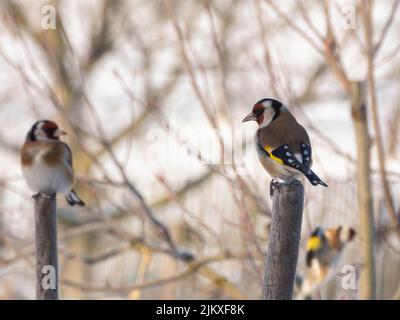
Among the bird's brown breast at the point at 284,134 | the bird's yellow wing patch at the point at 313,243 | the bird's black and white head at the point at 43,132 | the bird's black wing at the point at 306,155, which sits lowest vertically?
the bird's black wing at the point at 306,155

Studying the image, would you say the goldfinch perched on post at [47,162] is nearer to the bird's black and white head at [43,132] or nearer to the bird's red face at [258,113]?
the bird's black and white head at [43,132]

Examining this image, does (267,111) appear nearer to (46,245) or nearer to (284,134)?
(284,134)

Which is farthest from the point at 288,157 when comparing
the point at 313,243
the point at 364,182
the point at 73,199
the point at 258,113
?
the point at 313,243

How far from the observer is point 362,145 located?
3.11 metres

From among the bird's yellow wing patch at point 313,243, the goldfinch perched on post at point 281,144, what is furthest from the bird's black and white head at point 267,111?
the bird's yellow wing patch at point 313,243

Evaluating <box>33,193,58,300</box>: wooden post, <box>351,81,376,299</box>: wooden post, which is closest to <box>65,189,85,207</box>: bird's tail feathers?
<box>33,193,58,300</box>: wooden post

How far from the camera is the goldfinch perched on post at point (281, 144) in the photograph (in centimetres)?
206

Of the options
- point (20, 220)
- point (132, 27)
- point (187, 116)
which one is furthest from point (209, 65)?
point (20, 220)

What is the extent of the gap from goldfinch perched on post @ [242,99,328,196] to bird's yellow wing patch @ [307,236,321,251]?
1.83 meters

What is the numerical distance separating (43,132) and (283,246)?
1.15 metres

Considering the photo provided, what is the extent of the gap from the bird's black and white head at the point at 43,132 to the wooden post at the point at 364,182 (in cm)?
119

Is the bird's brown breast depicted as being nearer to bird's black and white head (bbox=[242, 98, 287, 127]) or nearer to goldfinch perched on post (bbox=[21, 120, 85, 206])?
bird's black and white head (bbox=[242, 98, 287, 127])
